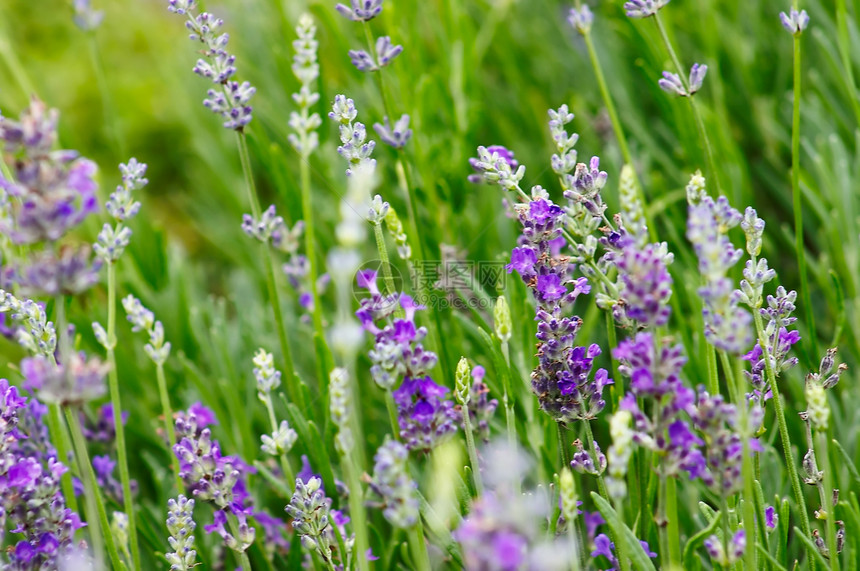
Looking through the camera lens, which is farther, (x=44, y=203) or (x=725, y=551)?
(x=725, y=551)

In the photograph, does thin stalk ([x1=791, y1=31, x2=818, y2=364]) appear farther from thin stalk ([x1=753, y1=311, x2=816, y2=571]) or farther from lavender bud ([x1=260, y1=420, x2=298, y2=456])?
lavender bud ([x1=260, y1=420, x2=298, y2=456])

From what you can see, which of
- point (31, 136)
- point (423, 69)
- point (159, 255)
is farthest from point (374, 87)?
point (31, 136)

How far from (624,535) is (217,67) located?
2.44ft

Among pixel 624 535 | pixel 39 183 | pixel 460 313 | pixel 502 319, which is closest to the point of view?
pixel 39 183

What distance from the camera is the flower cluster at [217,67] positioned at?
981mm

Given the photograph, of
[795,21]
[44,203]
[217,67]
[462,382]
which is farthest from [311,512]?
[795,21]

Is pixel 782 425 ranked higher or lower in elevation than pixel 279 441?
lower

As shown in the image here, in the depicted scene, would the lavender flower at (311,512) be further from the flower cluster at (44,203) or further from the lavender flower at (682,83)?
the lavender flower at (682,83)

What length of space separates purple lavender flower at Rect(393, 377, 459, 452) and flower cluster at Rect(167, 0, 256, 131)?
414mm

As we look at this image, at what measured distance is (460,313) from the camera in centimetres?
129

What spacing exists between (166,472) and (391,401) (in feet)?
→ 1.89

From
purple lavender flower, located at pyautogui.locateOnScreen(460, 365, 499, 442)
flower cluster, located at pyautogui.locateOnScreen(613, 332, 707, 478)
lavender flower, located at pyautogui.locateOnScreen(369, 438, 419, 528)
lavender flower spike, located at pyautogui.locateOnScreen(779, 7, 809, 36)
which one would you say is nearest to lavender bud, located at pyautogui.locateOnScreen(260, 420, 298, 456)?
purple lavender flower, located at pyautogui.locateOnScreen(460, 365, 499, 442)

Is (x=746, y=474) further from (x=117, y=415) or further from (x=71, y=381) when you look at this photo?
(x=117, y=415)

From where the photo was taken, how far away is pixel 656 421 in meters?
0.69
